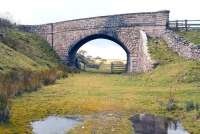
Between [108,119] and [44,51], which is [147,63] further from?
[108,119]

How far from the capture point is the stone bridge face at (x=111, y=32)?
4981 cm

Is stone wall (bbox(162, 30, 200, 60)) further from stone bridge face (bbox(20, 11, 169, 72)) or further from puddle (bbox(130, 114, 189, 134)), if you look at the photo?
puddle (bbox(130, 114, 189, 134))

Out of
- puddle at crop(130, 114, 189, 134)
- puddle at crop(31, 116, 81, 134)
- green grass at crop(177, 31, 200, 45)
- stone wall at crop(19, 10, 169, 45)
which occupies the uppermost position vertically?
stone wall at crop(19, 10, 169, 45)

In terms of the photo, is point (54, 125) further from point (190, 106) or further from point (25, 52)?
point (25, 52)

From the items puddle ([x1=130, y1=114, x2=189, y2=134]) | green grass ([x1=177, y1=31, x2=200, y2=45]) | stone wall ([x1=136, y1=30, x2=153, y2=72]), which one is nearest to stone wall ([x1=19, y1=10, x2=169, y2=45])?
stone wall ([x1=136, y1=30, x2=153, y2=72])

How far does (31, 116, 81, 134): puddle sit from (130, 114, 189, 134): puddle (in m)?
2.45

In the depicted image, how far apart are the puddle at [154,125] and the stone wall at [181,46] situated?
22371 mm

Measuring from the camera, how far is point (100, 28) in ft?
180

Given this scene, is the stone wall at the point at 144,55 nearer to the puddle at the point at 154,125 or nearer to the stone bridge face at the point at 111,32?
the stone bridge face at the point at 111,32

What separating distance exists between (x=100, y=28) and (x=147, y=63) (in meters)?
12.6

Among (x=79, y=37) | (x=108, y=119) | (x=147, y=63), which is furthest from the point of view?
(x=79, y=37)

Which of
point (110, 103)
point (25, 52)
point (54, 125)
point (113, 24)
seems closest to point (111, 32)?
point (113, 24)

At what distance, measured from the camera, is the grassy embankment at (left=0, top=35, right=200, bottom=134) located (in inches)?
679

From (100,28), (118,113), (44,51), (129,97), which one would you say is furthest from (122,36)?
(118,113)
